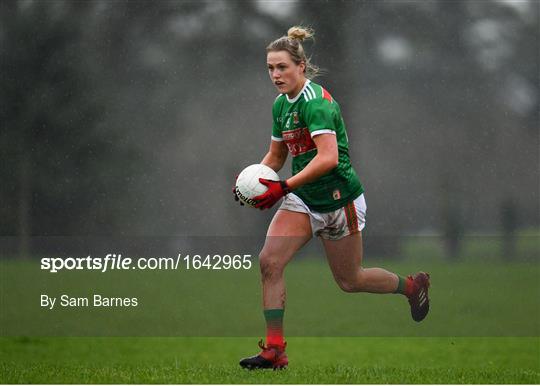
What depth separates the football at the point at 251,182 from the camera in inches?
258

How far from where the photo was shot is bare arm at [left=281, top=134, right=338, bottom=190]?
6414 mm

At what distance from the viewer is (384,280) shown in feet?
24.7

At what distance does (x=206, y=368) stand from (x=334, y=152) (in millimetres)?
1951

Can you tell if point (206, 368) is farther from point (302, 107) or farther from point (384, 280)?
point (302, 107)

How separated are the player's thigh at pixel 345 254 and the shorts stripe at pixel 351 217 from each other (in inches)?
2.1

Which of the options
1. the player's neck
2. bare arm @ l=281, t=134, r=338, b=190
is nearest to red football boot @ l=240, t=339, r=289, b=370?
bare arm @ l=281, t=134, r=338, b=190

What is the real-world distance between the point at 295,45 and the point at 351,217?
53.9 inches

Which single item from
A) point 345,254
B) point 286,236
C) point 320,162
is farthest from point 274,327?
point 320,162

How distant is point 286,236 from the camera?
22.1 feet

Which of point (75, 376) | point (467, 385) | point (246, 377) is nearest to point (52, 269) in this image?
point (75, 376)

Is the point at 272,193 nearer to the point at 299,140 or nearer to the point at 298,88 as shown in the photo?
the point at 299,140

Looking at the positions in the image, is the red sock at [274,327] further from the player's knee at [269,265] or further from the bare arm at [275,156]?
the bare arm at [275,156]

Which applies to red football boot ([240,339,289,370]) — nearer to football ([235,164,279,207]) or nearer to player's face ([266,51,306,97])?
football ([235,164,279,207])

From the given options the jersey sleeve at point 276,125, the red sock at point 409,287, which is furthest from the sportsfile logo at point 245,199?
the red sock at point 409,287
